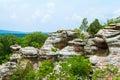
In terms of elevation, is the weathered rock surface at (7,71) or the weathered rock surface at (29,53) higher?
the weathered rock surface at (29,53)

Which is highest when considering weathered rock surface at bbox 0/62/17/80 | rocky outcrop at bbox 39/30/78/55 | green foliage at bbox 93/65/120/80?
rocky outcrop at bbox 39/30/78/55

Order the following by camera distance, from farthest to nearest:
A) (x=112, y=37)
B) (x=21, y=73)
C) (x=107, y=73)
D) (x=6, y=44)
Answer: (x=6, y=44) → (x=21, y=73) → (x=112, y=37) → (x=107, y=73)

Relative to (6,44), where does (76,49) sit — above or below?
above

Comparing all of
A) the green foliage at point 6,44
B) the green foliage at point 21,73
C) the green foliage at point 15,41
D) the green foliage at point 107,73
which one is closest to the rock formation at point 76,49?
the green foliage at point 21,73

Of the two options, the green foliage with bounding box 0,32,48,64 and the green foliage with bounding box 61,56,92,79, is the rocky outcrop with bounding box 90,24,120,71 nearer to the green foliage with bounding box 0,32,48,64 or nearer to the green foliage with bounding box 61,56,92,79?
the green foliage with bounding box 61,56,92,79

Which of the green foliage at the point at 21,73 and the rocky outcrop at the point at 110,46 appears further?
the green foliage at the point at 21,73

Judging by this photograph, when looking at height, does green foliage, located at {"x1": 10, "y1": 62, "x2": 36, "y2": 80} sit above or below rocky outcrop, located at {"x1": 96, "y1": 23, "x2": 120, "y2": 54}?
below

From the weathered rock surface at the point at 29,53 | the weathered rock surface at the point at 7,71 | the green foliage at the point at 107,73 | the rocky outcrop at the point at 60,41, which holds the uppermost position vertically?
the rocky outcrop at the point at 60,41

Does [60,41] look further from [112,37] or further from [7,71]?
[112,37]

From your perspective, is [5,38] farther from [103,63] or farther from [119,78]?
[119,78]

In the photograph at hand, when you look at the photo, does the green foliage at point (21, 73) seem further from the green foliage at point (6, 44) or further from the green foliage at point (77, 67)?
the green foliage at point (6, 44)

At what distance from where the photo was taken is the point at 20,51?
4725 cm

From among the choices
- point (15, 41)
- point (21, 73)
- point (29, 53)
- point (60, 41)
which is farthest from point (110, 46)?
point (15, 41)

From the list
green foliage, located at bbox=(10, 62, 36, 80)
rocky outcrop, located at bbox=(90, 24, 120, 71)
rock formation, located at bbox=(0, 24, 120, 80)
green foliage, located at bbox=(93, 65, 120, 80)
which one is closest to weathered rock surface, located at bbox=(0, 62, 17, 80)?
rock formation, located at bbox=(0, 24, 120, 80)
